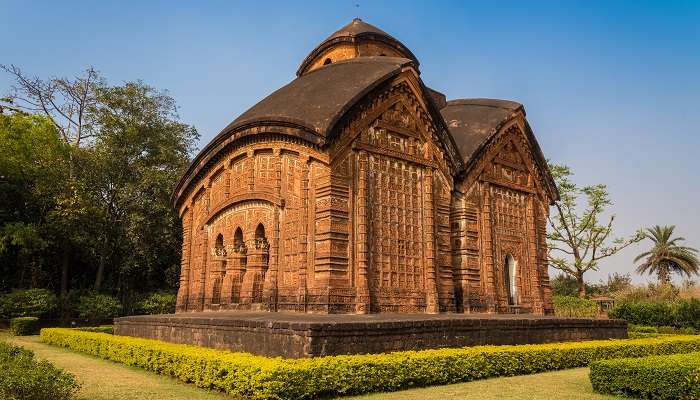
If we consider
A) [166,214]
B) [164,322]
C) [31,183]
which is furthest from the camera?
[166,214]

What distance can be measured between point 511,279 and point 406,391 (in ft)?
31.9

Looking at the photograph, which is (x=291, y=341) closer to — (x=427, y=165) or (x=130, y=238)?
(x=427, y=165)

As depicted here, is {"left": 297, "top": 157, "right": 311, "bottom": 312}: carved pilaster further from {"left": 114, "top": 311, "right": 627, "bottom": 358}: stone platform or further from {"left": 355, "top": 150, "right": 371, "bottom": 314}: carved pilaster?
{"left": 114, "top": 311, "right": 627, "bottom": 358}: stone platform

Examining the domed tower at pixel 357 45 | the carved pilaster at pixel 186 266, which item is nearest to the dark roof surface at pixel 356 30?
the domed tower at pixel 357 45

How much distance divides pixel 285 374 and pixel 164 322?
6033 millimetres

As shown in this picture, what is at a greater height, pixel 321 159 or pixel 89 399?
pixel 321 159

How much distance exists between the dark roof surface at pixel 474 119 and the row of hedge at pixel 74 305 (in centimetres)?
1497

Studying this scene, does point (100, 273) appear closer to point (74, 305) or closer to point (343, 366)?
point (74, 305)

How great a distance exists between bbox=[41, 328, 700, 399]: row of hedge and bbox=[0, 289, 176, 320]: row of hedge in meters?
10.9

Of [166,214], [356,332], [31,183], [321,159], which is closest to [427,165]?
[321,159]

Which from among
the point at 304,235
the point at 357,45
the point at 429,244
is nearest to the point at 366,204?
the point at 304,235

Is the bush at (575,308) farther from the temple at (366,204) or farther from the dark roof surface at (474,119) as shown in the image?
the dark roof surface at (474,119)

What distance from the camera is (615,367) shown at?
7688 millimetres

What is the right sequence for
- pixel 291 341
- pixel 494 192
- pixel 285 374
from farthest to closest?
pixel 494 192
pixel 291 341
pixel 285 374
